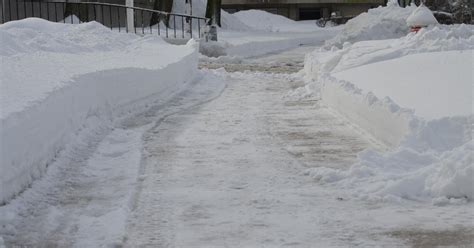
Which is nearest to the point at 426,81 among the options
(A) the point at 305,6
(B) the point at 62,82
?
(B) the point at 62,82

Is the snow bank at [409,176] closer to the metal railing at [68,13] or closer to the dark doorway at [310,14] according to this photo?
the metal railing at [68,13]

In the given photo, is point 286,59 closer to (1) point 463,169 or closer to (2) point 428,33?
(2) point 428,33

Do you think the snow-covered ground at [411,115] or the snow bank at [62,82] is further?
→ the snow bank at [62,82]

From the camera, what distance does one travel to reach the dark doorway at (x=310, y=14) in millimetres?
70875

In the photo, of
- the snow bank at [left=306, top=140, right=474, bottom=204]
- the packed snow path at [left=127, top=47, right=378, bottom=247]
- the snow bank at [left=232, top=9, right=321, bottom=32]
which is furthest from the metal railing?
the snow bank at [left=306, top=140, right=474, bottom=204]

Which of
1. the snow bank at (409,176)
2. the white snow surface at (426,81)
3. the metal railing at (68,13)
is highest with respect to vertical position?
the metal railing at (68,13)

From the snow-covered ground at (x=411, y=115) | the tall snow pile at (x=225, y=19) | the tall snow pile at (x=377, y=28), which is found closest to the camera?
the snow-covered ground at (x=411, y=115)

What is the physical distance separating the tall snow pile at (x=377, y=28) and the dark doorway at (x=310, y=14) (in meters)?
44.2

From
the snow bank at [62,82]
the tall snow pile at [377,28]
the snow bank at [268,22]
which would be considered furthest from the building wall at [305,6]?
the snow bank at [62,82]

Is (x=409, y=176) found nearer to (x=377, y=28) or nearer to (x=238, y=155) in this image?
(x=238, y=155)

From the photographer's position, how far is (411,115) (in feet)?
26.6

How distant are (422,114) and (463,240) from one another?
3.24 metres

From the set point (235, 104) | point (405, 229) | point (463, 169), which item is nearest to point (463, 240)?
point (405, 229)

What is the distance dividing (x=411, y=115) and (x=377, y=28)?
1727 cm
